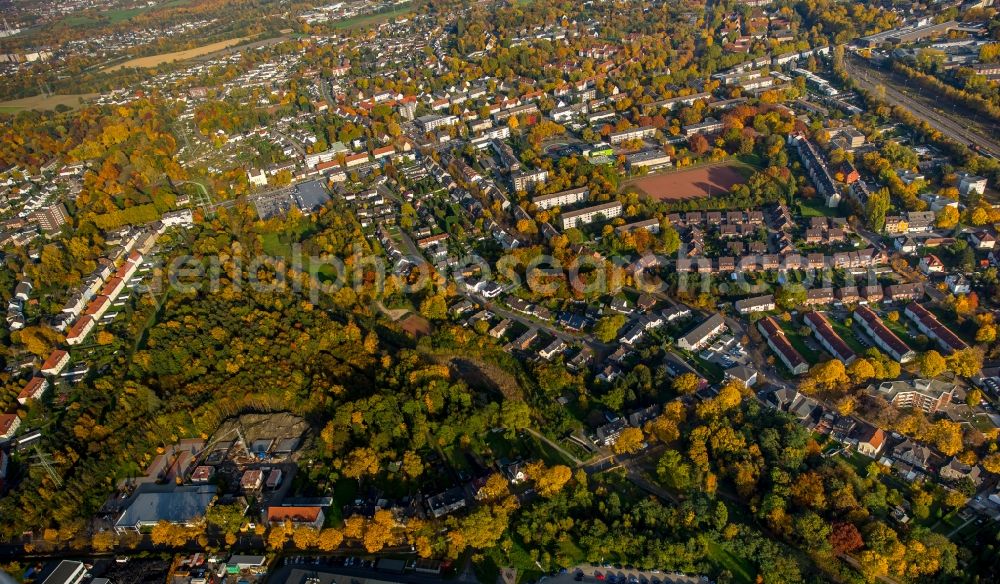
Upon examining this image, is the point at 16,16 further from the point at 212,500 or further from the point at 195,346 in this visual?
the point at 212,500

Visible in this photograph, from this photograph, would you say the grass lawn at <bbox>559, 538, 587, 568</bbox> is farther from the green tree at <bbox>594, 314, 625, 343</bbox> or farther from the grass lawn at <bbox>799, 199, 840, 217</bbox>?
the grass lawn at <bbox>799, 199, 840, 217</bbox>

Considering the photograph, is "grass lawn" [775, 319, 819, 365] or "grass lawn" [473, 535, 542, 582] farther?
"grass lawn" [775, 319, 819, 365]

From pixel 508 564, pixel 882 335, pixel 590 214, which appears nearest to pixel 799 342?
pixel 882 335

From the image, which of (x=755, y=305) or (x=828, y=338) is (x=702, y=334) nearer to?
(x=755, y=305)

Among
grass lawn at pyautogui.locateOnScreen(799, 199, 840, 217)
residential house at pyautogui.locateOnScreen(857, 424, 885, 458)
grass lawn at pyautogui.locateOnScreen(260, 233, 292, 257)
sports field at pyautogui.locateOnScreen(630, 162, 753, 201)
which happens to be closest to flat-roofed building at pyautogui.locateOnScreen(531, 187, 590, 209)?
sports field at pyautogui.locateOnScreen(630, 162, 753, 201)

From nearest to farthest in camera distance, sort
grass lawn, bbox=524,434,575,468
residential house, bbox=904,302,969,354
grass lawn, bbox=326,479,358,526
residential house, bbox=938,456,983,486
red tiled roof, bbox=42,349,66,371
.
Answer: residential house, bbox=938,456,983,486 < grass lawn, bbox=326,479,358,526 < grass lawn, bbox=524,434,575,468 < residential house, bbox=904,302,969,354 < red tiled roof, bbox=42,349,66,371

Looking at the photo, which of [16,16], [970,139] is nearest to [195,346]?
[970,139]
